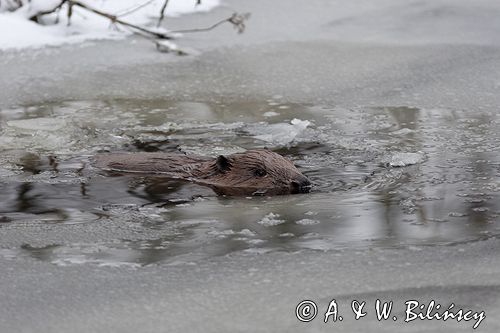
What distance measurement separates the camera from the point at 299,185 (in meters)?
4.61

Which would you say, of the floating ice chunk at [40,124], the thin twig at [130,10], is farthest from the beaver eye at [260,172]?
the thin twig at [130,10]

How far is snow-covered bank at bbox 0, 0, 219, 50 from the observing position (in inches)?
289

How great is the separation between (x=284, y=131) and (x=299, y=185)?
44.0 inches

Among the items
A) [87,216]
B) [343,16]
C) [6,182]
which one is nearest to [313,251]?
[87,216]

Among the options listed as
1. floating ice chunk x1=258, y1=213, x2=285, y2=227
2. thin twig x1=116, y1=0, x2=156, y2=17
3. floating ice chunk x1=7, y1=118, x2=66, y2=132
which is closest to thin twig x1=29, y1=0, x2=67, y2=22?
thin twig x1=116, y1=0, x2=156, y2=17

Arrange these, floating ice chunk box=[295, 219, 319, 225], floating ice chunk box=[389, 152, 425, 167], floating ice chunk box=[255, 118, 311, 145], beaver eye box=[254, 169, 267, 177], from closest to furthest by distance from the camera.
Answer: floating ice chunk box=[295, 219, 319, 225] < beaver eye box=[254, 169, 267, 177] < floating ice chunk box=[389, 152, 425, 167] < floating ice chunk box=[255, 118, 311, 145]

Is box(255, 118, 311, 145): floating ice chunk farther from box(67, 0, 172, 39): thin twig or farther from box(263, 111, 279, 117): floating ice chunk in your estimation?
box(67, 0, 172, 39): thin twig

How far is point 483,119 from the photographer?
5.86m

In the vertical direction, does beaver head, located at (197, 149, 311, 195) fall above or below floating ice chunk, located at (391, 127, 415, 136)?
below

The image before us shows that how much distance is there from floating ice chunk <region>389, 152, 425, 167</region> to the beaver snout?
584mm

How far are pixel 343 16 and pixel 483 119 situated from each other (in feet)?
7.80

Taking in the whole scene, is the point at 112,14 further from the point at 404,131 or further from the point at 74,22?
the point at 404,131

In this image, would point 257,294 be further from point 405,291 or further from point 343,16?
point 343,16

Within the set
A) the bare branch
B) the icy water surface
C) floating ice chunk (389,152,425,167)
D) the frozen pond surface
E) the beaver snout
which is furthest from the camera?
the bare branch
